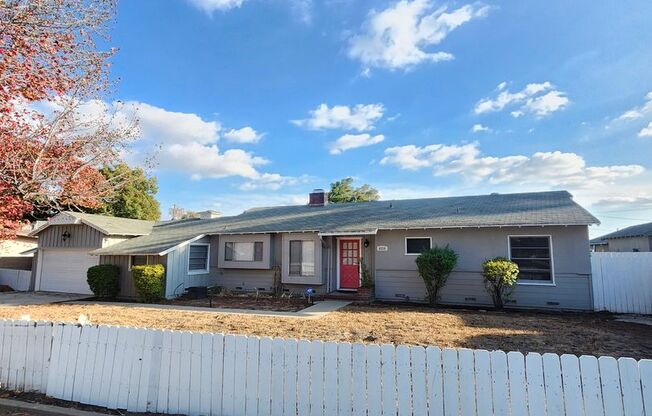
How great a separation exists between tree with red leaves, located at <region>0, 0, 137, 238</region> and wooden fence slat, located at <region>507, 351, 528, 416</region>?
261 inches

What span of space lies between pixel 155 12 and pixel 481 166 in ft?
66.7

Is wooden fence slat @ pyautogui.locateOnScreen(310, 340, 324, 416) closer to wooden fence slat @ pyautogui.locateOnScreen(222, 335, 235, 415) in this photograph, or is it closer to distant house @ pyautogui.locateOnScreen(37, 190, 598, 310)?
wooden fence slat @ pyautogui.locateOnScreen(222, 335, 235, 415)

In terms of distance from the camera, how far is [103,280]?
15164 millimetres

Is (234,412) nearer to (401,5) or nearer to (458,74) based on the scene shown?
(401,5)

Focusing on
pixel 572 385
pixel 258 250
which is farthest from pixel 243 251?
pixel 572 385

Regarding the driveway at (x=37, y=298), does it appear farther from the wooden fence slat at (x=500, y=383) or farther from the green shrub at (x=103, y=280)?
the wooden fence slat at (x=500, y=383)

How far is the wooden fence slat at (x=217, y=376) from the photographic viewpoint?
414cm

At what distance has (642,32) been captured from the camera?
31.3ft

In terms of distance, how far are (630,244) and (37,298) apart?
36.4m

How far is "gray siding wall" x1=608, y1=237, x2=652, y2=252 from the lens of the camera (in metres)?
24.0

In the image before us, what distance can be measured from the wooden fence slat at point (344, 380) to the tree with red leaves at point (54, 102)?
5264mm

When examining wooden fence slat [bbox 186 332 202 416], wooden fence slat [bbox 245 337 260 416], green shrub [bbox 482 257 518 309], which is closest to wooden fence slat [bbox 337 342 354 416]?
wooden fence slat [bbox 245 337 260 416]

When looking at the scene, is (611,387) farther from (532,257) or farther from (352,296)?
(352,296)

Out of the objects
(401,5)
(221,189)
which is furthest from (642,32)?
(221,189)
